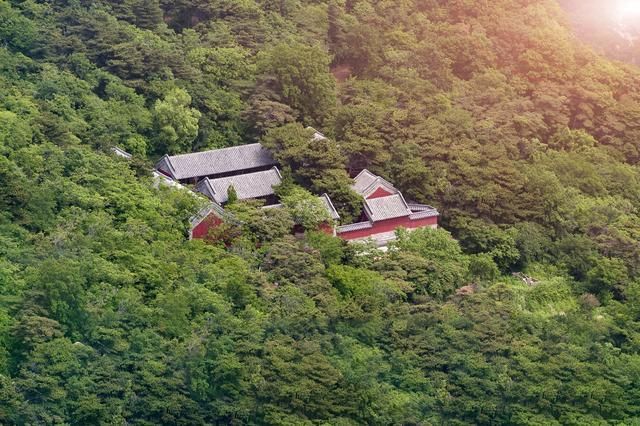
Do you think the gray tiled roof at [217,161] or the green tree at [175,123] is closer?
the gray tiled roof at [217,161]

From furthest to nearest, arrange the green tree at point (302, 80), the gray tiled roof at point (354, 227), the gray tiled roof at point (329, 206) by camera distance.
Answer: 1. the green tree at point (302, 80)
2. the gray tiled roof at point (354, 227)
3. the gray tiled roof at point (329, 206)

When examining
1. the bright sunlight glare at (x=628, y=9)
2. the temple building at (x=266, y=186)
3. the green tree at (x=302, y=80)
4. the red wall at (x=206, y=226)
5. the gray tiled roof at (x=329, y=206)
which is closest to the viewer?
the red wall at (x=206, y=226)

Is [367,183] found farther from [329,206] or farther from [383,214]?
[329,206]

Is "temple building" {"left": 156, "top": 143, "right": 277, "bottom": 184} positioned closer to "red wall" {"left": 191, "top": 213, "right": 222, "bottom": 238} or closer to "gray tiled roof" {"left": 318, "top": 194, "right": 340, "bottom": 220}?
"gray tiled roof" {"left": 318, "top": 194, "right": 340, "bottom": 220}

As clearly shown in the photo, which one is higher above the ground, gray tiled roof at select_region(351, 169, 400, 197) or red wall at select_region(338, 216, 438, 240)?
gray tiled roof at select_region(351, 169, 400, 197)

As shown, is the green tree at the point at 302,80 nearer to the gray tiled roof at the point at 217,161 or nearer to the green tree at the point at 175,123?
the gray tiled roof at the point at 217,161

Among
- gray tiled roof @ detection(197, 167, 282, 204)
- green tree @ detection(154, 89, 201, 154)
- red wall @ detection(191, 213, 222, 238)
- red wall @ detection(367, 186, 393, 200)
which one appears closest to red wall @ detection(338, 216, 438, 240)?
red wall @ detection(367, 186, 393, 200)

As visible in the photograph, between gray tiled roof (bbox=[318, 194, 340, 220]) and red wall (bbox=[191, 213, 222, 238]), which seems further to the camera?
gray tiled roof (bbox=[318, 194, 340, 220])

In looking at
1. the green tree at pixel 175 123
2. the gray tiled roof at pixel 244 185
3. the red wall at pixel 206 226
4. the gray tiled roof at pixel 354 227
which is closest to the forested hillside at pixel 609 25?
the gray tiled roof at pixel 354 227
